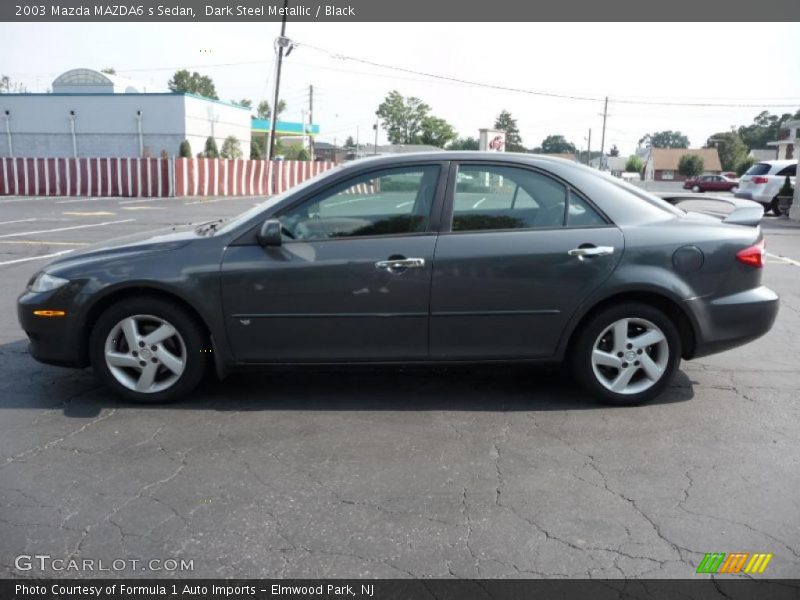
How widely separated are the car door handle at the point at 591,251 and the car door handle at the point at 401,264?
3.01ft

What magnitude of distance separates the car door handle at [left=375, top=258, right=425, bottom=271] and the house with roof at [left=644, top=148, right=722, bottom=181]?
94.1 meters

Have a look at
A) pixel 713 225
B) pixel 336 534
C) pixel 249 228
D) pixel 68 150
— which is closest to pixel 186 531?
pixel 336 534

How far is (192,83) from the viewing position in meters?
113

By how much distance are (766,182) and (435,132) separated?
282ft

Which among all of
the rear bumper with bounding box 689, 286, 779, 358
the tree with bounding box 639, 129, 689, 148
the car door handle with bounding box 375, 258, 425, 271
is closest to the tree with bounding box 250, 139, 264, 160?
the car door handle with bounding box 375, 258, 425, 271

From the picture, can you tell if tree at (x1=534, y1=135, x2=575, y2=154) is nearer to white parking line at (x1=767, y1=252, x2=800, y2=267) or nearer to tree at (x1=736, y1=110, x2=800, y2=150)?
tree at (x1=736, y1=110, x2=800, y2=150)

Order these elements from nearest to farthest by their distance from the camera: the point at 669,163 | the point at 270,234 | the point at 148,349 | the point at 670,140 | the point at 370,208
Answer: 1. the point at 270,234
2. the point at 148,349
3. the point at 370,208
4. the point at 669,163
5. the point at 670,140

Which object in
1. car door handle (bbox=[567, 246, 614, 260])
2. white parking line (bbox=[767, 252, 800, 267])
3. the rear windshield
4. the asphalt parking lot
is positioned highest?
the rear windshield

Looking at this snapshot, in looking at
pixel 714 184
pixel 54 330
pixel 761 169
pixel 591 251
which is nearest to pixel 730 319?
pixel 591 251

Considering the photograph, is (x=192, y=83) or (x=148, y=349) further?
(x=192, y=83)

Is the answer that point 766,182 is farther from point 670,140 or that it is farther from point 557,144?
point 670,140

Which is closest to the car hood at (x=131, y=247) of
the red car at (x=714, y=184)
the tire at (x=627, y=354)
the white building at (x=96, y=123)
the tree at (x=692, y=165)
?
the tire at (x=627, y=354)

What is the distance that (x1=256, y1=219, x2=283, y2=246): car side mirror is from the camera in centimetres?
435

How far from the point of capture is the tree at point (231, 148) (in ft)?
169
